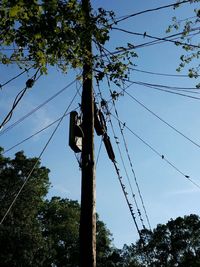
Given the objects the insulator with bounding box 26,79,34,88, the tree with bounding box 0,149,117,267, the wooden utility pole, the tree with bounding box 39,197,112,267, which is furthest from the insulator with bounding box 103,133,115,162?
the tree with bounding box 39,197,112,267

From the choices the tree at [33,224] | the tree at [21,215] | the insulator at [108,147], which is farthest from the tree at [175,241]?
the insulator at [108,147]

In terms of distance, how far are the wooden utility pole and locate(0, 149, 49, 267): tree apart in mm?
26535

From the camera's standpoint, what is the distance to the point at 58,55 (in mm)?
7027

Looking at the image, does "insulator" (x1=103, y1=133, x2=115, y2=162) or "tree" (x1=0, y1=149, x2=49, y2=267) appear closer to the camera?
"insulator" (x1=103, y1=133, x2=115, y2=162)

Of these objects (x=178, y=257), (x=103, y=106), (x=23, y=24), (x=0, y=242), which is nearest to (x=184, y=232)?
(x=178, y=257)

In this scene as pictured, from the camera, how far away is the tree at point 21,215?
31.8 metres

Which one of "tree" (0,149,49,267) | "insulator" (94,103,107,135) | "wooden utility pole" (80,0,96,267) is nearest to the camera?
"wooden utility pole" (80,0,96,267)

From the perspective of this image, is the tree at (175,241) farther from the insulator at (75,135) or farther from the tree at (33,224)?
the insulator at (75,135)

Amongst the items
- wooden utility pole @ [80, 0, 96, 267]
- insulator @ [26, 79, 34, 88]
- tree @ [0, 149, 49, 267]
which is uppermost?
tree @ [0, 149, 49, 267]

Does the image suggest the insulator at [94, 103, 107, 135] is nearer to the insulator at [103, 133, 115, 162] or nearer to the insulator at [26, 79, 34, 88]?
the insulator at [103, 133, 115, 162]

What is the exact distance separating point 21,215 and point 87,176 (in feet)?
96.1

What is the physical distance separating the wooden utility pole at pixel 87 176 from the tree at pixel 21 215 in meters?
26.5

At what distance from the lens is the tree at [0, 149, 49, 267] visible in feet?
104

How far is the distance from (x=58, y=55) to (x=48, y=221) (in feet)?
132
